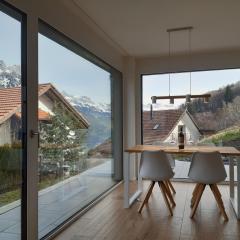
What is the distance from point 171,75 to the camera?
6188 mm

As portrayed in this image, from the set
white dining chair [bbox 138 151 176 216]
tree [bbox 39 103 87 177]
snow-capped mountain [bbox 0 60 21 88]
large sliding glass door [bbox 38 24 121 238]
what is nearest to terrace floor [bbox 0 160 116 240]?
large sliding glass door [bbox 38 24 121 238]

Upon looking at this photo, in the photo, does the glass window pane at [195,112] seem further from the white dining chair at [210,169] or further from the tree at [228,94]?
the white dining chair at [210,169]

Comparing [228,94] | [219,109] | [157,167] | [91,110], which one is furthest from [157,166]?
[228,94]

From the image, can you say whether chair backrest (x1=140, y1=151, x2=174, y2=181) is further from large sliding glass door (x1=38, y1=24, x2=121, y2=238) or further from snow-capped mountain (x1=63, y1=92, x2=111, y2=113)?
snow-capped mountain (x1=63, y1=92, x2=111, y2=113)

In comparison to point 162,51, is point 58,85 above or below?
below

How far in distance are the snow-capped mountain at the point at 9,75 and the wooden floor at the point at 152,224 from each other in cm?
172

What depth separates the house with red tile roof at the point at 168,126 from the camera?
604 cm

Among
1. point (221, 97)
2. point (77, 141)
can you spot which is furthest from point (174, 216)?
point (221, 97)

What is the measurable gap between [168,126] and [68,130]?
3054mm

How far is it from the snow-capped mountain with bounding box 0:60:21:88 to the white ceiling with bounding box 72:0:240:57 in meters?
1.31

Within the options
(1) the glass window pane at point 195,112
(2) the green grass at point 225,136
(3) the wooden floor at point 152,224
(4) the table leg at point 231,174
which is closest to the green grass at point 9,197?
(3) the wooden floor at point 152,224

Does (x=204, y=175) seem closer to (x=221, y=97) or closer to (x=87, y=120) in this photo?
(x=87, y=120)

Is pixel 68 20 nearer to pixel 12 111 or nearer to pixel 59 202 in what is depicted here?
pixel 12 111

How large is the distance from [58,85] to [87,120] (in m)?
0.96
